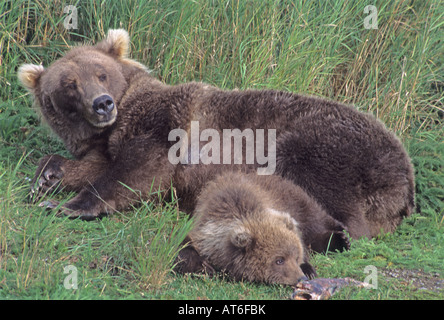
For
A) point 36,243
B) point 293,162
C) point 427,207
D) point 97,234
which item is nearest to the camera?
point 36,243

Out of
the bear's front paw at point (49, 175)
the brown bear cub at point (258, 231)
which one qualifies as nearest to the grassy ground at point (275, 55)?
the bear's front paw at point (49, 175)

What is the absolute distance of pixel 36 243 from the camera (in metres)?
4.46

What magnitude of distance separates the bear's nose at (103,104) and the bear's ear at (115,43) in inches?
38.9

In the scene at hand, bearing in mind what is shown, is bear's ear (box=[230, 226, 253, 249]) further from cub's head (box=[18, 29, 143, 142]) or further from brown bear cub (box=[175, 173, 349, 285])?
cub's head (box=[18, 29, 143, 142])

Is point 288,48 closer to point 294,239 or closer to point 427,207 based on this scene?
point 427,207

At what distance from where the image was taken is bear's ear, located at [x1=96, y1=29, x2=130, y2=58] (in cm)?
681

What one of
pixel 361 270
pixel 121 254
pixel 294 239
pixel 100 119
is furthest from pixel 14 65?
pixel 361 270

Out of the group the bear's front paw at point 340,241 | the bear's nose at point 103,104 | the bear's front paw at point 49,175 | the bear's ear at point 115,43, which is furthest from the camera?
the bear's ear at point 115,43

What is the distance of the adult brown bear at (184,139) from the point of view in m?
5.66

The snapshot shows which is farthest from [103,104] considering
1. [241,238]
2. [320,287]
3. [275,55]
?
[320,287]

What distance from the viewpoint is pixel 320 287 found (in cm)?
437

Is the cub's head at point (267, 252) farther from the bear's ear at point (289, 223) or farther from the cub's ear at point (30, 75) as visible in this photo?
the cub's ear at point (30, 75)

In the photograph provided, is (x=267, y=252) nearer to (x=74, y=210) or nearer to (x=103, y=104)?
(x=74, y=210)

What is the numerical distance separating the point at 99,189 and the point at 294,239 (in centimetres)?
217
